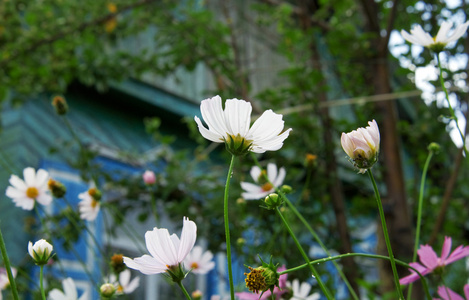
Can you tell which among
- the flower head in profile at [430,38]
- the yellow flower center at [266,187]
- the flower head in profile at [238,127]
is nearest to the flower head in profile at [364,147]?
the flower head in profile at [238,127]

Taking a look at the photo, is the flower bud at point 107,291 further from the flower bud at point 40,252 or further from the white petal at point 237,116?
the white petal at point 237,116

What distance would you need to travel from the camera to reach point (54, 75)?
2717 millimetres

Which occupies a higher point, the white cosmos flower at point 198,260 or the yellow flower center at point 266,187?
the yellow flower center at point 266,187

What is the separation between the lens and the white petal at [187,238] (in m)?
0.46

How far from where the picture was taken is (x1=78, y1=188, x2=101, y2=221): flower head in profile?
927 mm

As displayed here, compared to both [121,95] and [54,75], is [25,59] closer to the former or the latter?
[54,75]

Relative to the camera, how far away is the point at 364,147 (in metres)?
0.48

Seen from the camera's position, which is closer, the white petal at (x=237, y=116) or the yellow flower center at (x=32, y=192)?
the white petal at (x=237, y=116)

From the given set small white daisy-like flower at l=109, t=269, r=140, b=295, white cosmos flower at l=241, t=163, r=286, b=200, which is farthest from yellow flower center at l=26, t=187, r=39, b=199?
white cosmos flower at l=241, t=163, r=286, b=200

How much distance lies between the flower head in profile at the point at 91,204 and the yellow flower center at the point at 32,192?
7cm

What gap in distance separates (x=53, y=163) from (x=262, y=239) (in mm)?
1683

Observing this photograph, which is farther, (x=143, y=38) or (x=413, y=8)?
(x=143, y=38)

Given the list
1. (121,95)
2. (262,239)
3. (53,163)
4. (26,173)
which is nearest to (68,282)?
(26,173)

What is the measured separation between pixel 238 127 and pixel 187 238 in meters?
0.11
